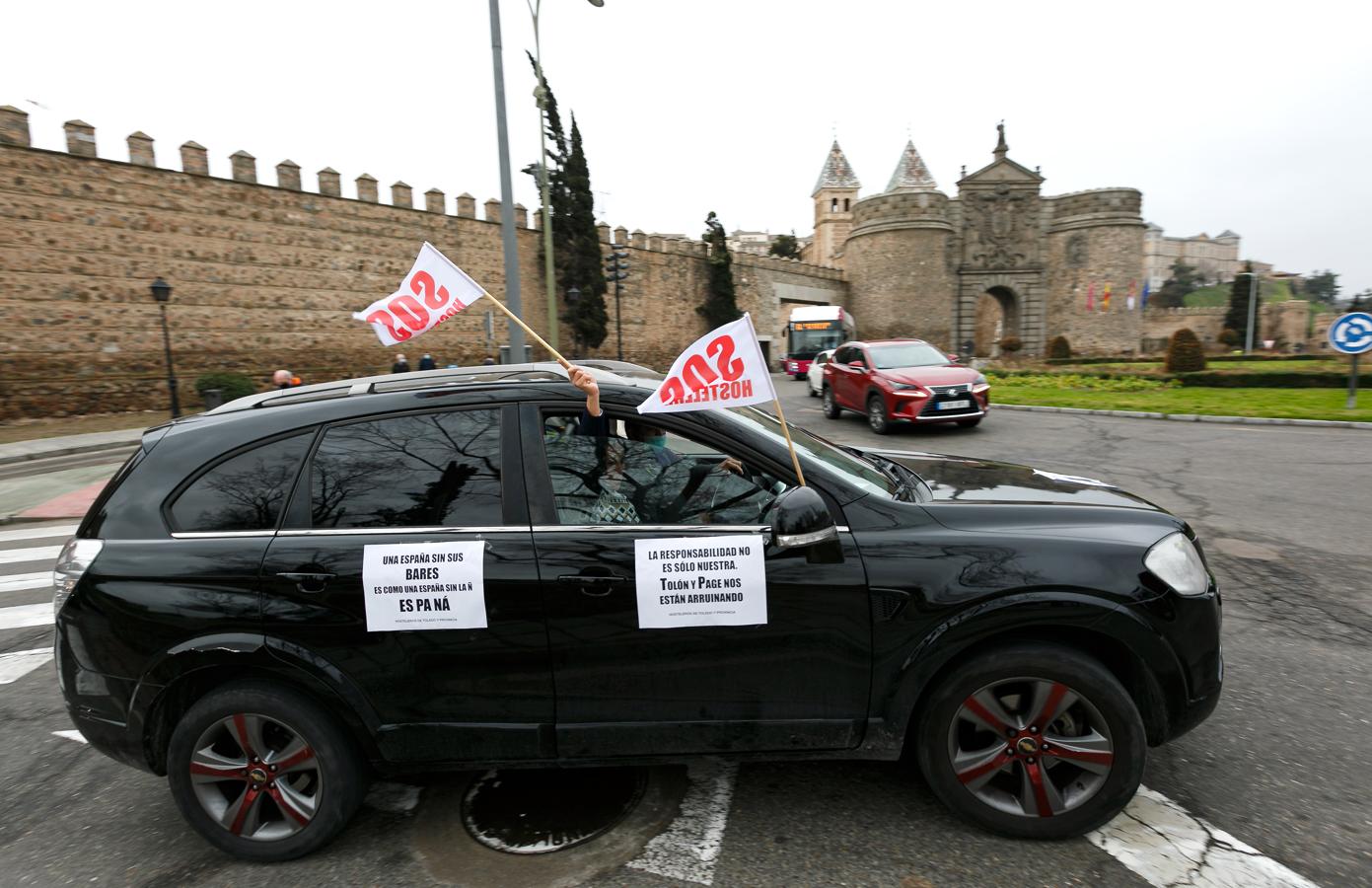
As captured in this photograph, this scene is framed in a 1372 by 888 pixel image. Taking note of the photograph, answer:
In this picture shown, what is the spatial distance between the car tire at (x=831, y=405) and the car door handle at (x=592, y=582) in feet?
44.2

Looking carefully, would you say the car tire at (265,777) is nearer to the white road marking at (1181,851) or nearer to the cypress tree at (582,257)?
the white road marking at (1181,851)

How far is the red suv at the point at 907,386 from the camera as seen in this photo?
41.1 ft

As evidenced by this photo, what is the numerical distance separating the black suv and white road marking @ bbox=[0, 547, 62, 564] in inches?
257

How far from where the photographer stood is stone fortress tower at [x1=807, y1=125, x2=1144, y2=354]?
152 ft

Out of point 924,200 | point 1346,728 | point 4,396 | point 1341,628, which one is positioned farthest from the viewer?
point 924,200

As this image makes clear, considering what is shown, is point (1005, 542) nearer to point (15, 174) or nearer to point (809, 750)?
point (809, 750)

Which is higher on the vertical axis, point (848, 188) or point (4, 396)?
point (848, 188)

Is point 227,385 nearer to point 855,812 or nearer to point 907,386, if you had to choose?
point 907,386

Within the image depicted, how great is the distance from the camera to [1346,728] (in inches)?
126

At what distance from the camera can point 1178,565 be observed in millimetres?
2604

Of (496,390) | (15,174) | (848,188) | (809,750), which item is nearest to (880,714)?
(809,750)

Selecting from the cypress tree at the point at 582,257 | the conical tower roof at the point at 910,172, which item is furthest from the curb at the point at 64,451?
the conical tower roof at the point at 910,172

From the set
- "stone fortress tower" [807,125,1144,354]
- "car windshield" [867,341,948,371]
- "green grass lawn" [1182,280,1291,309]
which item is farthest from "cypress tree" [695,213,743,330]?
"green grass lawn" [1182,280,1291,309]

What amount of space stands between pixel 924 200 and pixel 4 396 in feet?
151
